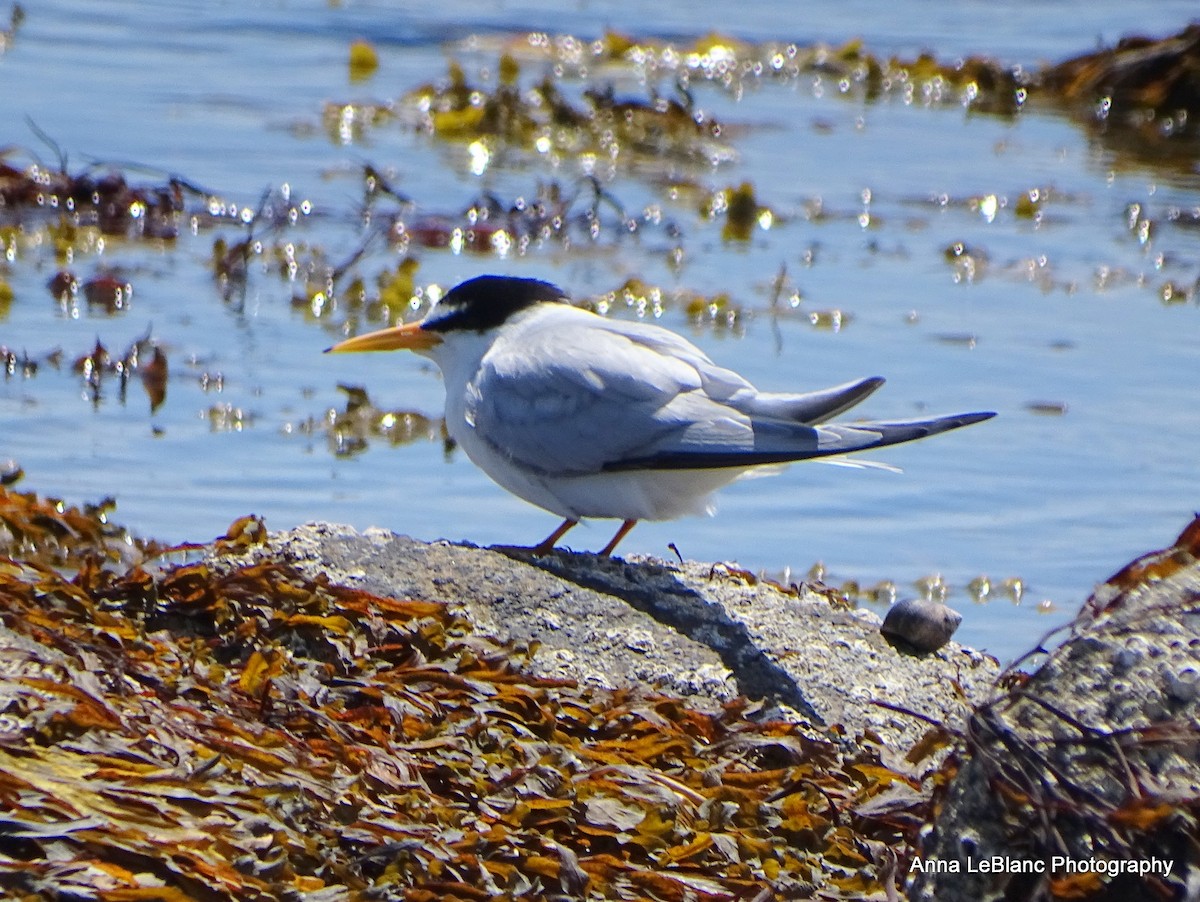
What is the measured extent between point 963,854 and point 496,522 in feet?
10.5

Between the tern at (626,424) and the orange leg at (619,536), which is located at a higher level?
the tern at (626,424)

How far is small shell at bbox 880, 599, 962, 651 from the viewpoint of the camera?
417 cm

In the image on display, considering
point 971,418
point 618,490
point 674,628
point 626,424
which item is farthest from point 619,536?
point 971,418

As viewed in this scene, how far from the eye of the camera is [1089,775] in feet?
8.66

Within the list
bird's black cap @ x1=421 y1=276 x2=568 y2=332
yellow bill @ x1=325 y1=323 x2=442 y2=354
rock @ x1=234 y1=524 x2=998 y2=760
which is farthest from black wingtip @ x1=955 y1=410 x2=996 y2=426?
yellow bill @ x1=325 y1=323 x2=442 y2=354

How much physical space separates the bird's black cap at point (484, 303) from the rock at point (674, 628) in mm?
985

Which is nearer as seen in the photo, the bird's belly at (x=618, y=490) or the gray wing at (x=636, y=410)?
the gray wing at (x=636, y=410)

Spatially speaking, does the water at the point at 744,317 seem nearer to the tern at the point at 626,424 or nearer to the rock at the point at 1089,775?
the tern at the point at 626,424

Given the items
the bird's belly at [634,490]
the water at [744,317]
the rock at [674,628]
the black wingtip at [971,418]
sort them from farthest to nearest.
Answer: the water at [744,317], the bird's belly at [634,490], the black wingtip at [971,418], the rock at [674,628]

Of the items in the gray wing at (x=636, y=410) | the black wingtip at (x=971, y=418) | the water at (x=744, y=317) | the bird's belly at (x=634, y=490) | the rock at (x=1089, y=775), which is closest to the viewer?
the rock at (x=1089, y=775)

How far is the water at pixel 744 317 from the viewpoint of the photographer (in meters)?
5.79

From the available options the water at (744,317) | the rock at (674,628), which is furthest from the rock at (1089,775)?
the water at (744,317)

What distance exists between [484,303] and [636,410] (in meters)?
0.78

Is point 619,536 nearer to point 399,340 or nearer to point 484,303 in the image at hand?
point 484,303
